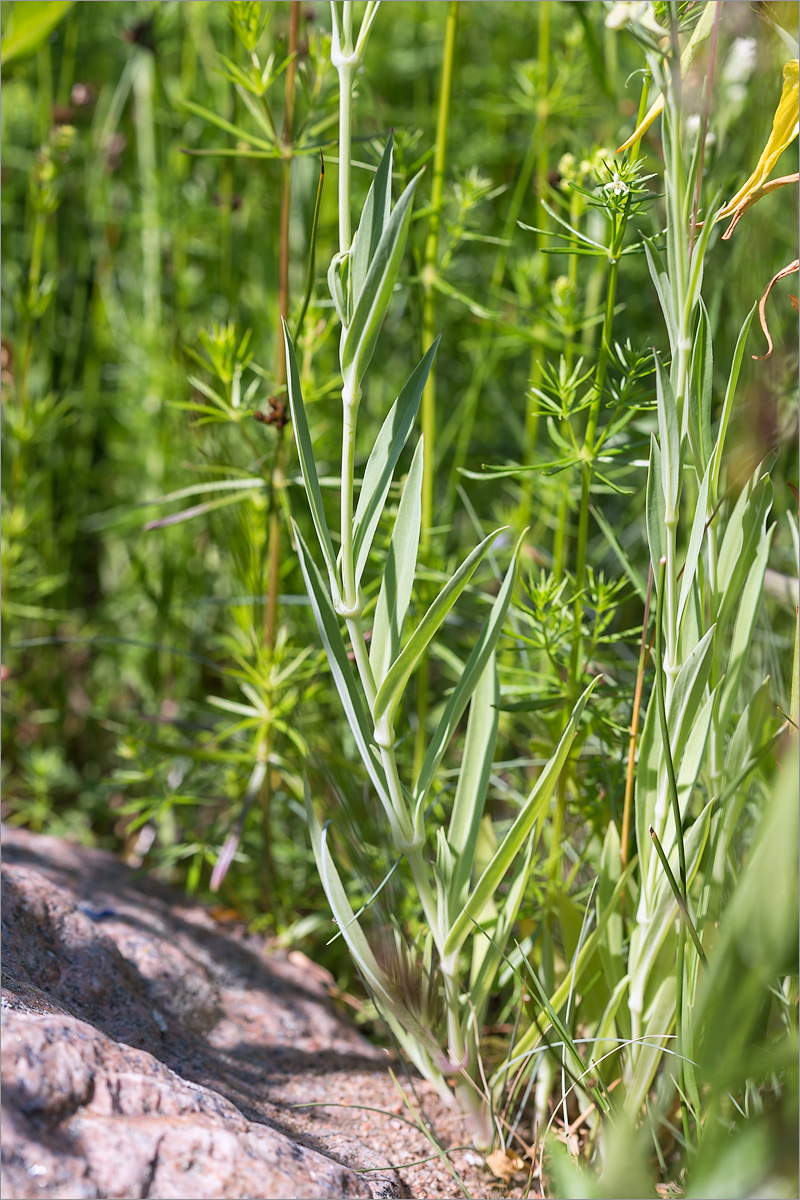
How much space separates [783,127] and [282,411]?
535 millimetres

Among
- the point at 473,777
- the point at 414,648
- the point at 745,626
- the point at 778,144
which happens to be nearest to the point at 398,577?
the point at 414,648

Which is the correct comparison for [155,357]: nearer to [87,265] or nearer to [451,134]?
[87,265]

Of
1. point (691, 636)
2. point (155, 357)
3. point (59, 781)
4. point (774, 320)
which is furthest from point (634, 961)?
Answer: point (155, 357)

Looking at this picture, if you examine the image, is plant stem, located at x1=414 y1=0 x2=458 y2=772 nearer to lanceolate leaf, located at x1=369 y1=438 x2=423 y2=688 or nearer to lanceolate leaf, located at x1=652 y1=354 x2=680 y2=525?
lanceolate leaf, located at x1=369 y1=438 x2=423 y2=688

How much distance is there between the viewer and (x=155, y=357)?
1517 millimetres

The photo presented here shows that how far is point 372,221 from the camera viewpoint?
0.68m

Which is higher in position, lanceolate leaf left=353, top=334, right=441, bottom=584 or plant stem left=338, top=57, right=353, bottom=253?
plant stem left=338, top=57, right=353, bottom=253

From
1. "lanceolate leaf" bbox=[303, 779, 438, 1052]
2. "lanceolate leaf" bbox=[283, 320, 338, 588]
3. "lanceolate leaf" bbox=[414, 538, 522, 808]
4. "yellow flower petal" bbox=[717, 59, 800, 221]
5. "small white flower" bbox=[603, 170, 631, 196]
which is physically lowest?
"lanceolate leaf" bbox=[303, 779, 438, 1052]

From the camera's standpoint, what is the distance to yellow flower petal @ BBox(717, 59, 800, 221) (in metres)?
0.67

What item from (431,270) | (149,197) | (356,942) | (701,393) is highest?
(149,197)

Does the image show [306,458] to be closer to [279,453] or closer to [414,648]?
[414,648]

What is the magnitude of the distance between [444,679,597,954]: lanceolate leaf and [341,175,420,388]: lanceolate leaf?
0.33 metres

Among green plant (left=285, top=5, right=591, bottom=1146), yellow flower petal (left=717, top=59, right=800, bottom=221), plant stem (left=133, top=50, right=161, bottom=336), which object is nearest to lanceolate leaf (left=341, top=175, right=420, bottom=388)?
green plant (left=285, top=5, right=591, bottom=1146)

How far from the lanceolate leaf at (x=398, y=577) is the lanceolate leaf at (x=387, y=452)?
0.02 meters
